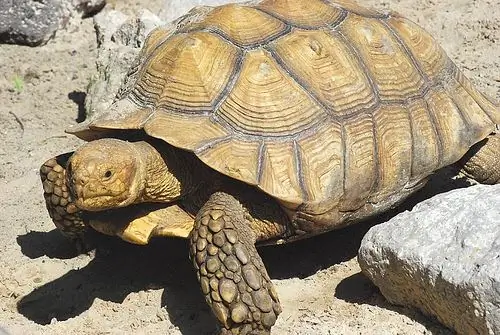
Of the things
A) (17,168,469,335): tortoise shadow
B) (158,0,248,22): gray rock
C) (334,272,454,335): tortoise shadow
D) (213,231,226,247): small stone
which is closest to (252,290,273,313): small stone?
(213,231,226,247): small stone

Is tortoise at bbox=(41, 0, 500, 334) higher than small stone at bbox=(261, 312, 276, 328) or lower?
higher

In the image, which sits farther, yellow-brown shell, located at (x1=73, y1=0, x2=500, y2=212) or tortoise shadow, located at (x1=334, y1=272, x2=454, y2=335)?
yellow-brown shell, located at (x1=73, y1=0, x2=500, y2=212)

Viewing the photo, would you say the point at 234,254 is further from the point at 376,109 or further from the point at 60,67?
the point at 60,67

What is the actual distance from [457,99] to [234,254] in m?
1.50

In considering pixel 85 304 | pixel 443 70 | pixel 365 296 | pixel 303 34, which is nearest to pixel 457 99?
pixel 443 70

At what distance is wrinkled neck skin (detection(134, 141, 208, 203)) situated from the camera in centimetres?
341

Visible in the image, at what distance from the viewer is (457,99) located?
3980 mm

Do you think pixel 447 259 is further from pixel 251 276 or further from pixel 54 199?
pixel 54 199

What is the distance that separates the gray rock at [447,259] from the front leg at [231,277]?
1.61 ft

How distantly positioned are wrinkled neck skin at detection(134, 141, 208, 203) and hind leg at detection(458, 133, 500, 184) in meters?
1.44

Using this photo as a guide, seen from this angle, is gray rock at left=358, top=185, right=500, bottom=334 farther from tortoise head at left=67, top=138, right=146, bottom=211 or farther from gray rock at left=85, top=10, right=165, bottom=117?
gray rock at left=85, top=10, right=165, bottom=117

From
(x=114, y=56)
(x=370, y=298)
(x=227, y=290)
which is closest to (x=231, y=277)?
(x=227, y=290)

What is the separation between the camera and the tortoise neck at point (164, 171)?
134 inches

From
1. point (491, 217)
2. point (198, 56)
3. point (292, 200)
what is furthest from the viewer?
point (198, 56)
